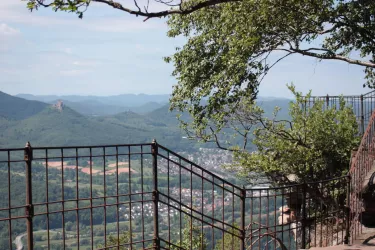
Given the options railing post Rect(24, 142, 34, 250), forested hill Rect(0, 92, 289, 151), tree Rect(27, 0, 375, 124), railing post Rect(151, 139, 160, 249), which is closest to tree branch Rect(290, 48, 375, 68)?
tree Rect(27, 0, 375, 124)

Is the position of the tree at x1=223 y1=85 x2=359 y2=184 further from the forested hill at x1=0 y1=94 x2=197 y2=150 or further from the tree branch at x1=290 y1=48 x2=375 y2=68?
the forested hill at x1=0 y1=94 x2=197 y2=150

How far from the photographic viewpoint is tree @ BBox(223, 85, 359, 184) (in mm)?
15828

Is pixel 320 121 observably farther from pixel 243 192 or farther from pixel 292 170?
pixel 243 192

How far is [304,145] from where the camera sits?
16.1m

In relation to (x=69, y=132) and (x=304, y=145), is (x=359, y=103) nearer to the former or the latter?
(x=304, y=145)

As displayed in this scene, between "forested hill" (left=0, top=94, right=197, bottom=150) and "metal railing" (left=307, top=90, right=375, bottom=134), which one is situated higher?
"metal railing" (left=307, top=90, right=375, bottom=134)

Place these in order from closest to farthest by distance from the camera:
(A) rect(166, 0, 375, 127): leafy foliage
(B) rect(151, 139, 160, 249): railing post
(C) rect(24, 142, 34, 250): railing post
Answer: (C) rect(24, 142, 34, 250): railing post
(B) rect(151, 139, 160, 249): railing post
(A) rect(166, 0, 375, 127): leafy foliage

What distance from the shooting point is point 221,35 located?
15625mm

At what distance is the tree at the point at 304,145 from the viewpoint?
51.9ft

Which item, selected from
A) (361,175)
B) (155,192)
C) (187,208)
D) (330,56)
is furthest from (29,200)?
(330,56)

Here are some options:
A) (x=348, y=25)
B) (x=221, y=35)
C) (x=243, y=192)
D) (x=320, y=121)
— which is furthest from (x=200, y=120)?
(x=243, y=192)

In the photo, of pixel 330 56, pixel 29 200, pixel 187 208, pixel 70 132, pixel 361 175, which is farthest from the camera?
pixel 70 132

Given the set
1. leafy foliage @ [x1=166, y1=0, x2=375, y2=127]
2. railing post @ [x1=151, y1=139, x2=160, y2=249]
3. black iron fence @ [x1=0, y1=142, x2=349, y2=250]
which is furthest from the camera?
leafy foliage @ [x1=166, y1=0, x2=375, y2=127]

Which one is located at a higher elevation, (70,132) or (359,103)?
(359,103)
